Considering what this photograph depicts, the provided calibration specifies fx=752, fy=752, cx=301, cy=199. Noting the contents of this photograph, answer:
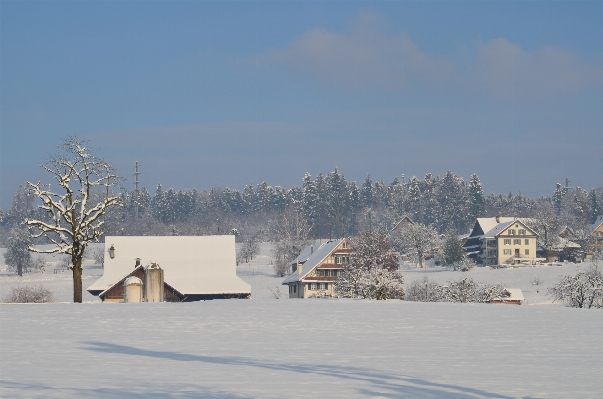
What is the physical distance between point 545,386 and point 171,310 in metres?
19.6

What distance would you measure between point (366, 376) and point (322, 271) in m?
72.2

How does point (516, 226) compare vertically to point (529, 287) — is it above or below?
above

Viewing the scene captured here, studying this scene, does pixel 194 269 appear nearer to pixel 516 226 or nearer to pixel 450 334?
pixel 450 334

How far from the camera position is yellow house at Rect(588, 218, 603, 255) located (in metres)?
126

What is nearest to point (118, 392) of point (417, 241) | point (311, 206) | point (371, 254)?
point (371, 254)

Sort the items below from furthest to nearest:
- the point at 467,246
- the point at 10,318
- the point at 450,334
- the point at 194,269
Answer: the point at 467,246
the point at 194,269
the point at 10,318
the point at 450,334

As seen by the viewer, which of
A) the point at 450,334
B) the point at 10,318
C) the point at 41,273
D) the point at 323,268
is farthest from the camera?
the point at 41,273

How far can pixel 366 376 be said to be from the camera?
51.4 feet

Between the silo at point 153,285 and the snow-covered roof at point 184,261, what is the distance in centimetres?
1538

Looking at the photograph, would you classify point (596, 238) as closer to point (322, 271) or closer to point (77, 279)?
point (322, 271)

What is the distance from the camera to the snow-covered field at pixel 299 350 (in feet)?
46.9

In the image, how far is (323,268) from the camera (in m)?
87.5

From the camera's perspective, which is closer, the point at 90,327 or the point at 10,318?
the point at 90,327

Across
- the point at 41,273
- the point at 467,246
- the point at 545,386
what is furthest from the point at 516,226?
the point at 545,386
